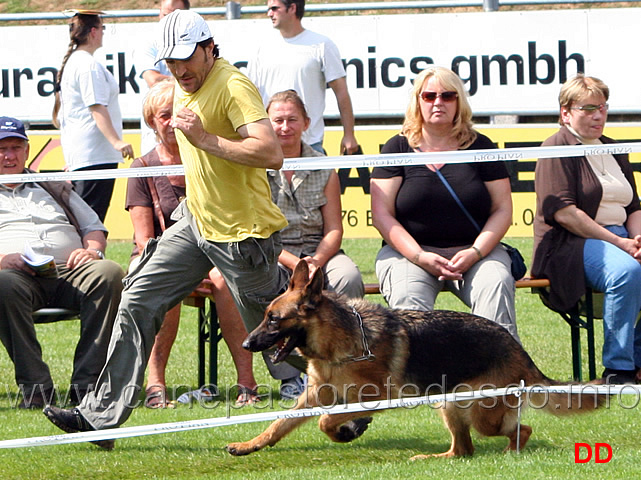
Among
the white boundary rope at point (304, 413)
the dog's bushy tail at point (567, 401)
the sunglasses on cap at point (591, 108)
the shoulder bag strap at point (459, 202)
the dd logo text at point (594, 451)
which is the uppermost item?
the sunglasses on cap at point (591, 108)

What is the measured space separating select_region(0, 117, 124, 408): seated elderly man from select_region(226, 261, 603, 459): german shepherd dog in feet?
5.61

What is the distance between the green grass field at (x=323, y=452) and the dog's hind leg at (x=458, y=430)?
84mm

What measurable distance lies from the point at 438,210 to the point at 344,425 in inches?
65.2

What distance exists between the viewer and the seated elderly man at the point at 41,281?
629 cm

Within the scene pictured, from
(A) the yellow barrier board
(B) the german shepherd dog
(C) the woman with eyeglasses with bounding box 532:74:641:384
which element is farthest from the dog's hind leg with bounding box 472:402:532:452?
(A) the yellow barrier board

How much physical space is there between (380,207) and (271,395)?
52.6 inches

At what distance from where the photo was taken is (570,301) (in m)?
6.45

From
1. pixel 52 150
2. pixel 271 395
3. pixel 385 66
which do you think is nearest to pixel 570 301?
pixel 271 395

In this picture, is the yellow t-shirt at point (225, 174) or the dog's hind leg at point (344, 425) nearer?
the yellow t-shirt at point (225, 174)

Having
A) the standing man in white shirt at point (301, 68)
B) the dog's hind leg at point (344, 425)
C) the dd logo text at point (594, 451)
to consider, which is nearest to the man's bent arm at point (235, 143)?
the dog's hind leg at point (344, 425)

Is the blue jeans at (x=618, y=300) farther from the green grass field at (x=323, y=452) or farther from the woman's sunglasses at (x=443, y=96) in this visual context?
the woman's sunglasses at (x=443, y=96)

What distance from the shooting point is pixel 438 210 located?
20.4 feet

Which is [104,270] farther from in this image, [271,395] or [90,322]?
[271,395]

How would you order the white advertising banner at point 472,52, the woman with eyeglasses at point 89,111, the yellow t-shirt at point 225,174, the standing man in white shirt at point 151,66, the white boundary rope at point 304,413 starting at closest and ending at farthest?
1. the white boundary rope at point 304,413
2. the yellow t-shirt at point 225,174
3. the standing man in white shirt at point 151,66
4. the woman with eyeglasses at point 89,111
5. the white advertising banner at point 472,52
